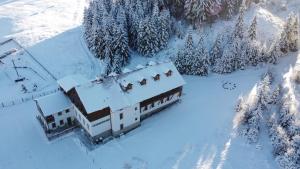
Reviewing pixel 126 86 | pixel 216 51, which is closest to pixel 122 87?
pixel 126 86

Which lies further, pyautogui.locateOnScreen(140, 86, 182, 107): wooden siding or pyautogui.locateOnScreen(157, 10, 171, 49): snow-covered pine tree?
pyautogui.locateOnScreen(157, 10, 171, 49): snow-covered pine tree

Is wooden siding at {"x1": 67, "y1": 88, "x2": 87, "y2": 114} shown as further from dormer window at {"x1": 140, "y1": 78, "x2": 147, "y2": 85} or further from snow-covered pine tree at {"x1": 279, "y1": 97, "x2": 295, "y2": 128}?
snow-covered pine tree at {"x1": 279, "y1": 97, "x2": 295, "y2": 128}

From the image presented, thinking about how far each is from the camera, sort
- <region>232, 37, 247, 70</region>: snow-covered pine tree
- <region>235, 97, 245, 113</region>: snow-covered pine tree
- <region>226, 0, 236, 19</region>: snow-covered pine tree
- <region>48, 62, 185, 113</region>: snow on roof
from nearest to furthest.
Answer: <region>48, 62, 185, 113</region>: snow on roof
<region>235, 97, 245, 113</region>: snow-covered pine tree
<region>232, 37, 247, 70</region>: snow-covered pine tree
<region>226, 0, 236, 19</region>: snow-covered pine tree

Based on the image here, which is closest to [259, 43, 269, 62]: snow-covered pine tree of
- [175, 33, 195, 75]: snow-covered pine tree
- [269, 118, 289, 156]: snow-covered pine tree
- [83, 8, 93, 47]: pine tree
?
[175, 33, 195, 75]: snow-covered pine tree

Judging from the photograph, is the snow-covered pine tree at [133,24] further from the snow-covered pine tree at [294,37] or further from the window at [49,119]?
the snow-covered pine tree at [294,37]

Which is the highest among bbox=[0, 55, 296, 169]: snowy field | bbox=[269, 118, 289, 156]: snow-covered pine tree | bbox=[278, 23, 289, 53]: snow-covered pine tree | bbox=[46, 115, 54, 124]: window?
bbox=[278, 23, 289, 53]: snow-covered pine tree

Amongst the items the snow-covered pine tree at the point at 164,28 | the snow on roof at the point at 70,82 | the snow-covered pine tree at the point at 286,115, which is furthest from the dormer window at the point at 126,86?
the snow-covered pine tree at the point at 286,115

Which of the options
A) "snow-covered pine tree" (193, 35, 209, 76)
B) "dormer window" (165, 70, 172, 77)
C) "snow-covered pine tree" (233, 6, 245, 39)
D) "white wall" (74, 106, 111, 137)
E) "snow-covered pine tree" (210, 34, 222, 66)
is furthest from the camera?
"snow-covered pine tree" (233, 6, 245, 39)

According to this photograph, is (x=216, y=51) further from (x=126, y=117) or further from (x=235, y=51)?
(x=126, y=117)
